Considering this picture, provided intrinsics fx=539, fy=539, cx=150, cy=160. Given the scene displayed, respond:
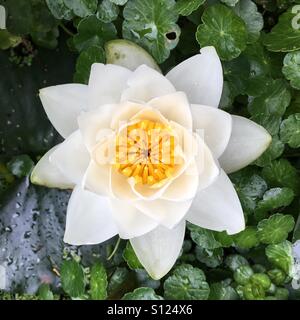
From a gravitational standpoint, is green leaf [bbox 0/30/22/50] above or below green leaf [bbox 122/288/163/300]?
above

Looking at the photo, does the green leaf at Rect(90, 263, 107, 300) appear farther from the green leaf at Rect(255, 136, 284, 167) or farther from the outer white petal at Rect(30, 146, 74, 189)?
the green leaf at Rect(255, 136, 284, 167)

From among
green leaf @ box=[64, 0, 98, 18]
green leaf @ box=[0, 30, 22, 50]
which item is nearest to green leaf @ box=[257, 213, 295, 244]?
green leaf @ box=[64, 0, 98, 18]

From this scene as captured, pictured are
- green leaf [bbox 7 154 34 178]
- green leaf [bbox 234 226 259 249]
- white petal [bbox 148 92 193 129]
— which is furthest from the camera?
green leaf [bbox 7 154 34 178]

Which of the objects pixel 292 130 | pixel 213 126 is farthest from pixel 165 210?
pixel 292 130

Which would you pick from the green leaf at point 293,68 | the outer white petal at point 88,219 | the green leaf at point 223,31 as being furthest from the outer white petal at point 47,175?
the green leaf at point 293,68

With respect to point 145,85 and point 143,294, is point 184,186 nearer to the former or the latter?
point 145,85

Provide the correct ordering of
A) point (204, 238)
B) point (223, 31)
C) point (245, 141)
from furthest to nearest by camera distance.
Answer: point (204, 238), point (223, 31), point (245, 141)
